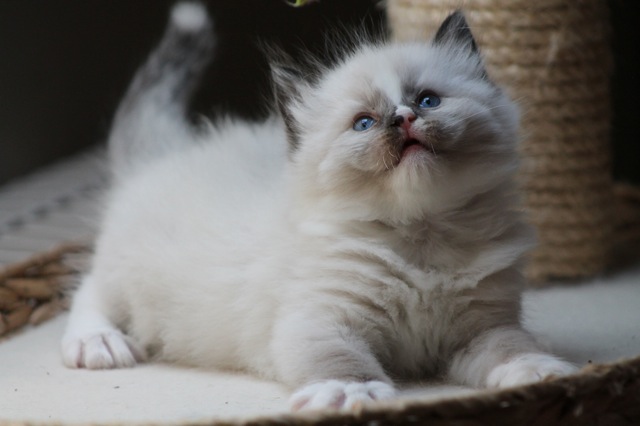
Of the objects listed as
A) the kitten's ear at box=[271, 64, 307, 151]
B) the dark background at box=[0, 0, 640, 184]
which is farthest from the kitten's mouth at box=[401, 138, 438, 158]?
the dark background at box=[0, 0, 640, 184]

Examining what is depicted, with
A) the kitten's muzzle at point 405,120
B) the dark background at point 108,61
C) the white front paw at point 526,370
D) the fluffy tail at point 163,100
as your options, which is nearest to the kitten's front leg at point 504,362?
the white front paw at point 526,370

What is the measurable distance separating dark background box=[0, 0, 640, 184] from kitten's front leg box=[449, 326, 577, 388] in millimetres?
1764

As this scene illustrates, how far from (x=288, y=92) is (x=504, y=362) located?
619 millimetres

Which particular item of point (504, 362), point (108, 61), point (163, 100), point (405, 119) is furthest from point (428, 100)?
point (108, 61)

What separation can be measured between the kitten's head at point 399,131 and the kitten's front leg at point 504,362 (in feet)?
0.75

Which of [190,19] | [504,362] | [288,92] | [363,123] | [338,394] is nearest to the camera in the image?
[338,394]

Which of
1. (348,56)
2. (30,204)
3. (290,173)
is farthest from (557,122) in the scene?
(30,204)

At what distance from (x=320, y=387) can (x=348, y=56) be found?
69 centimetres

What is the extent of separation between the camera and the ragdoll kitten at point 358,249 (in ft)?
4.65

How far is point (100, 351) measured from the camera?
170 centimetres

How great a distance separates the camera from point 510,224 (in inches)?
61.0

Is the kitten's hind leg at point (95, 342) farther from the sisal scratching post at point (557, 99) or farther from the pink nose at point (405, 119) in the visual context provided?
the sisal scratching post at point (557, 99)

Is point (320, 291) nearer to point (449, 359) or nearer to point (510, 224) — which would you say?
point (449, 359)

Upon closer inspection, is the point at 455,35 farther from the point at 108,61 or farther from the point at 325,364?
the point at 108,61
